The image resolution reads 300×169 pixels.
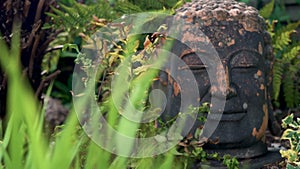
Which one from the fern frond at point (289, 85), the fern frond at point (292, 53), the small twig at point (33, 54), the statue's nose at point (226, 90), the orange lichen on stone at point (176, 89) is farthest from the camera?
the fern frond at point (289, 85)

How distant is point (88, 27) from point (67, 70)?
1800 millimetres

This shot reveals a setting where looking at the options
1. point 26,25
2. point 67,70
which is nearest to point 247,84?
point 26,25

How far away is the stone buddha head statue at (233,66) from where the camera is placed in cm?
258

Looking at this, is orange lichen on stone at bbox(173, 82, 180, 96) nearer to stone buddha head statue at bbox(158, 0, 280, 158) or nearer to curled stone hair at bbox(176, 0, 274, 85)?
stone buddha head statue at bbox(158, 0, 280, 158)

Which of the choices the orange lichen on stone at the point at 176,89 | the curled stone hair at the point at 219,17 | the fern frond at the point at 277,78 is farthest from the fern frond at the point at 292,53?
the orange lichen on stone at the point at 176,89

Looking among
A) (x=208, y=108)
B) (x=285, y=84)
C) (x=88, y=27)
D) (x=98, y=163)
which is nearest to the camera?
(x=98, y=163)

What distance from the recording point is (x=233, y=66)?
2.59 m

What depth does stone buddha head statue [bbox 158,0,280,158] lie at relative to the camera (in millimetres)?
2582

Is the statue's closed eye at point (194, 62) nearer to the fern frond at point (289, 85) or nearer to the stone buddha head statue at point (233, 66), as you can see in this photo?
the stone buddha head statue at point (233, 66)

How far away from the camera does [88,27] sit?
330cm

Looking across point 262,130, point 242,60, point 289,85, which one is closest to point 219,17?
point 242,60

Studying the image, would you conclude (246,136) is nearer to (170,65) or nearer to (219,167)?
(219,167)

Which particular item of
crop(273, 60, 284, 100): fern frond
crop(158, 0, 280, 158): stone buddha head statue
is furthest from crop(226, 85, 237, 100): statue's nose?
crop(273, 60, 284, 100): fern frond

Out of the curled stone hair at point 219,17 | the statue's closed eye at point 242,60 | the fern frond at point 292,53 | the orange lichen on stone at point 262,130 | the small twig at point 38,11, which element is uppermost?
the small twig at point 38,11
